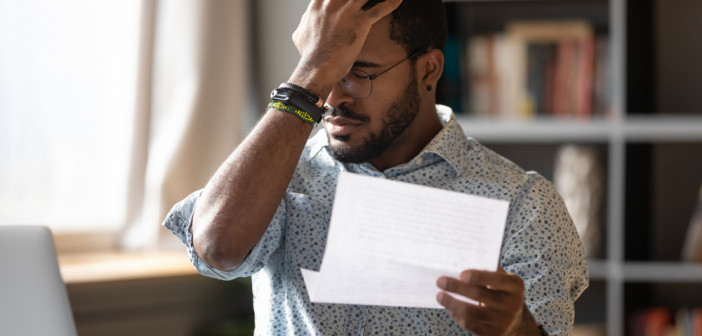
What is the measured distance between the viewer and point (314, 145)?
1560 mm

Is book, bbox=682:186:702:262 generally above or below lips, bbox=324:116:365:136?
below

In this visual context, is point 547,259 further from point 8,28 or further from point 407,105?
→ point 8,28

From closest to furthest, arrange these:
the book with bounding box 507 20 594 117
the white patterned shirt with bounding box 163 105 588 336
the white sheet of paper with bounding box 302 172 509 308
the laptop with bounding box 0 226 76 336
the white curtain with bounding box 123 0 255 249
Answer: the white sheet of paper with bounding box 302 172 509 308 → the laptop with bounding box 0 226 76 336 → the white patterned shirt with bounding box 163 105 588 336 → the white curtain with bounding box 123 0 255 249 → the book with bounding box 507 20 594 117

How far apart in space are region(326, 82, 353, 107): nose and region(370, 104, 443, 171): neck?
0.42ft

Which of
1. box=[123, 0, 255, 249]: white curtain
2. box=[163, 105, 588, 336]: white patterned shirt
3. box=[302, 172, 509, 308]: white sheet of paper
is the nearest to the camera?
box=[302, 172, 509, 308]: white sheet of paper

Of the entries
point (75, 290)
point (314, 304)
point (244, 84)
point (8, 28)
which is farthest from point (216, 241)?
point (244, 84)

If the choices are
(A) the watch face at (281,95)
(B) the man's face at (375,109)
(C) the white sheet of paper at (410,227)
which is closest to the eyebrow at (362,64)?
(B) the man's face at (375,109)

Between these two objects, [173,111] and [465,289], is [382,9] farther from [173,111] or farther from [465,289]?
[173,111]

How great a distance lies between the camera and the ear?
5.16ft

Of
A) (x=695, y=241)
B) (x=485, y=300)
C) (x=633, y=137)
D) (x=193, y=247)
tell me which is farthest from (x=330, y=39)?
(x=695, y=241)

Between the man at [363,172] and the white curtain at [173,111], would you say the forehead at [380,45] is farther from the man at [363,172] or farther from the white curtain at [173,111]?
the white curtain at [173,111]

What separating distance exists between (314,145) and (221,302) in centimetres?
102

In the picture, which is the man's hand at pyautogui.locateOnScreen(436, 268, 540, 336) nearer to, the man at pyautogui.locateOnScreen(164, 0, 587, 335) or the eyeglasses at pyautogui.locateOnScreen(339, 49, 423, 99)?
the man at pyautogui.locateOnScreen(164, 0, 587, 335)

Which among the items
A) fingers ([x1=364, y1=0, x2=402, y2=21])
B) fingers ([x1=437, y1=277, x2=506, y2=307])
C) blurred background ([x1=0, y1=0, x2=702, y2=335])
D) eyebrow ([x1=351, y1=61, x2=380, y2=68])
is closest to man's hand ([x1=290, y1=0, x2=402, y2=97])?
fingers ([x1=364, y1=0, x2=402, y2=21])
